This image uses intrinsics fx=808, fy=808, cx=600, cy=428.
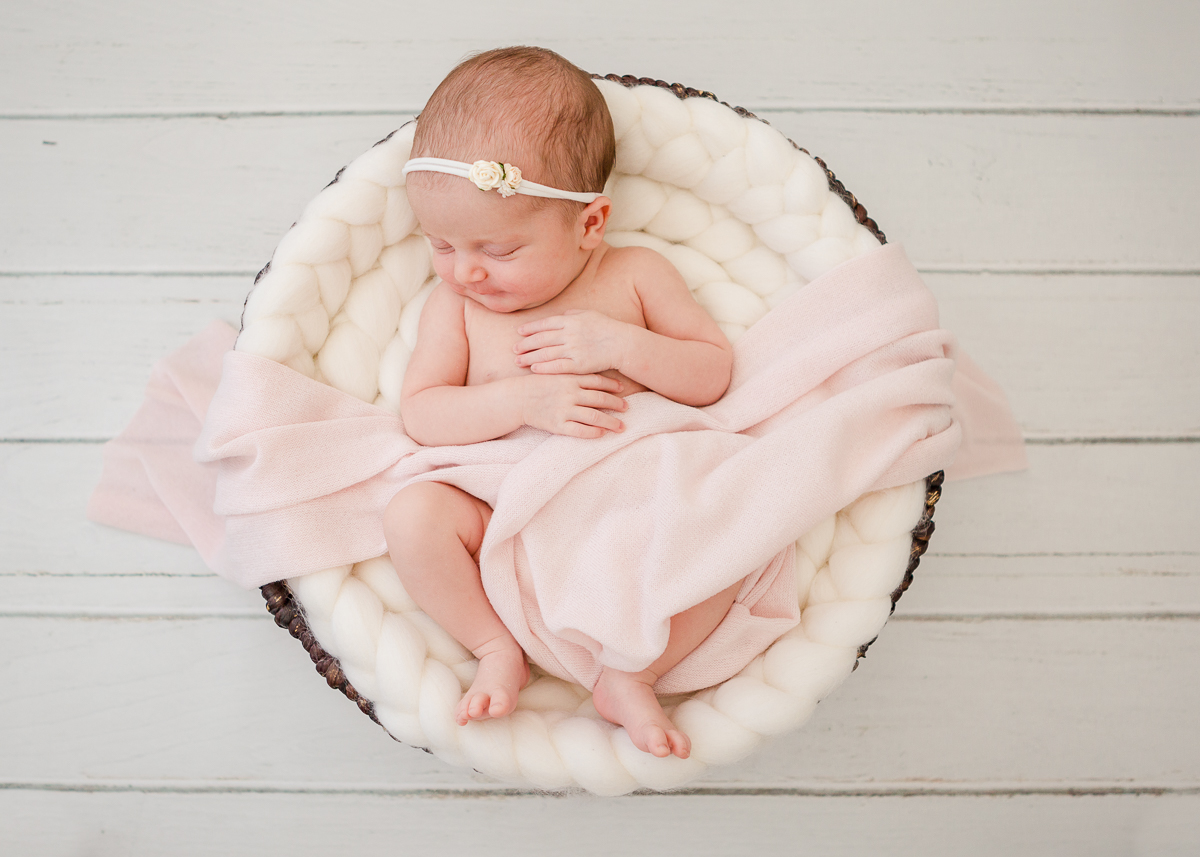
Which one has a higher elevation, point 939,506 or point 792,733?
point 939,506

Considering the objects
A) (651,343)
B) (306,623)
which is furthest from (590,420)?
(306,623)

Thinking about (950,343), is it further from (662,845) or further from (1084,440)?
(662,845)

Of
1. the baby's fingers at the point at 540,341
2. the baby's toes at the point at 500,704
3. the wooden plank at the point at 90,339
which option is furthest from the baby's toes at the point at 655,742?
the wooden plank at the point at 90,339

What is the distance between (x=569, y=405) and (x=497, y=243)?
21 cm

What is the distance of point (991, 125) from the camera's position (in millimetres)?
1360

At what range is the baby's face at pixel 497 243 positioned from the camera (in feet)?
3.06

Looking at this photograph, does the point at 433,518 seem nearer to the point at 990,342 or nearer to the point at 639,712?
the point at 639,712

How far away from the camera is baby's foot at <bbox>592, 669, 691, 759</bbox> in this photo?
89 cm

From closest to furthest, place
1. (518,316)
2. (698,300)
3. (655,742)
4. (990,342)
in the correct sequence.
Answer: (655,742)
(518,316)
(698,300)
(990,342)

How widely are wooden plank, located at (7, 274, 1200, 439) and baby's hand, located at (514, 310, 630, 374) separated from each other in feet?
1.88

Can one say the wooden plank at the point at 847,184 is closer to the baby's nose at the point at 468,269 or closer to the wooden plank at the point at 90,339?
the wooden plank at the point at 90,339

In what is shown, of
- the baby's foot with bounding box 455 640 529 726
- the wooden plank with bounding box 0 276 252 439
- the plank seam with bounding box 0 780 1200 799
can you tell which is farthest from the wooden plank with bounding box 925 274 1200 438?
the wooden plank with bounding box 0 276 252 439

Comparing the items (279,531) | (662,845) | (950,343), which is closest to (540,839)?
(662,845)

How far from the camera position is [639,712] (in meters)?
0.93
